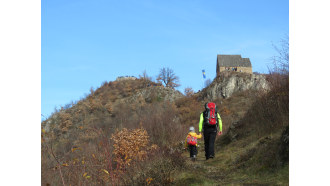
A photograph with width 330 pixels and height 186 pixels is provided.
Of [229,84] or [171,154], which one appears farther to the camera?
[229,84]

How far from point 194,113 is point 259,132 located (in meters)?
17.9

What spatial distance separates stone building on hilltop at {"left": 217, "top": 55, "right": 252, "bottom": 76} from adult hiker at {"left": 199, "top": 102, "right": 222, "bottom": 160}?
45.3 meters

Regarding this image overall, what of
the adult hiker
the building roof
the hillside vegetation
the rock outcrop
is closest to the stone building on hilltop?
the building roof

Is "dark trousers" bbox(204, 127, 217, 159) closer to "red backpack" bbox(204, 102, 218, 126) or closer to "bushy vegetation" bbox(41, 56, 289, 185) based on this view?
"red backpack" bbox(204, 102, 218, 126)

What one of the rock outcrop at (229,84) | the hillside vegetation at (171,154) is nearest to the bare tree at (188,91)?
the rock outcrop at (229,84)

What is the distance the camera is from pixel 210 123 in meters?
9.24

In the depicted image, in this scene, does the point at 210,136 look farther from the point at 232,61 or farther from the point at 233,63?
the point at 232,61

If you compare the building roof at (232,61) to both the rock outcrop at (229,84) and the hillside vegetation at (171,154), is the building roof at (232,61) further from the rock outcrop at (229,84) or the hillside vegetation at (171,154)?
the hillside vegetation at (171,154)

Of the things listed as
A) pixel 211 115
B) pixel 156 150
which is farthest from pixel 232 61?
pixel 156 150

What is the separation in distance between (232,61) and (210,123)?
162ft

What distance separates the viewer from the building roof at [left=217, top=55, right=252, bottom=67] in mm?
55062

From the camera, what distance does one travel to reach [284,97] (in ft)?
32.3
